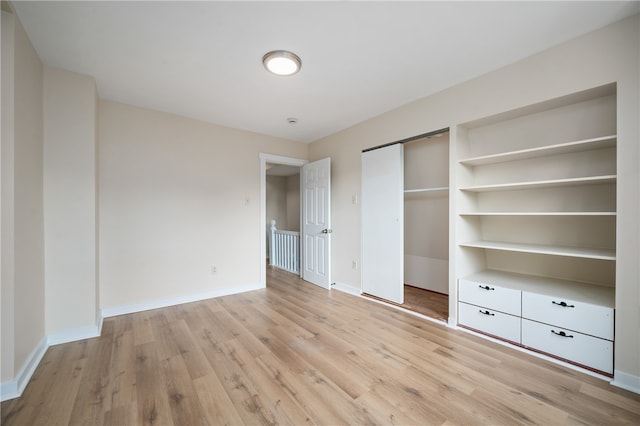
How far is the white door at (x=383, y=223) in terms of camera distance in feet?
10.4

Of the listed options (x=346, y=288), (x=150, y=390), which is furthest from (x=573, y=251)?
(x=150, y=390)

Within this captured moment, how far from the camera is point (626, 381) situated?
5.60ft


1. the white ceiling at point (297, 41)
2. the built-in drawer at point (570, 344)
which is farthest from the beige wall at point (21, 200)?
the built-in drawer at point (570, 344)

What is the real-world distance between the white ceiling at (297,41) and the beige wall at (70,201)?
0.85 feet

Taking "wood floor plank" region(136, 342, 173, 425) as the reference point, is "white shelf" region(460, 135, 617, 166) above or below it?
above

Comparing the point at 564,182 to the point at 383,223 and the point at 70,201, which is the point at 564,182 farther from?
the point at 70,201

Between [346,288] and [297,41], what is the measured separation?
3173 millimetres

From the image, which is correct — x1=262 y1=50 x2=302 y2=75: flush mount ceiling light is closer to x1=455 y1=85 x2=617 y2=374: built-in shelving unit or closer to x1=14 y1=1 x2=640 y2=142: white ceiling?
x1=14 y1=1 x2=640 y2=142: white ceiling

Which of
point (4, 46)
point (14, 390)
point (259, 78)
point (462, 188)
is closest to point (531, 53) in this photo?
point (462, 188)

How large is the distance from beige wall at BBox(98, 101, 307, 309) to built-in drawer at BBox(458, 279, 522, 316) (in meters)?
2.87

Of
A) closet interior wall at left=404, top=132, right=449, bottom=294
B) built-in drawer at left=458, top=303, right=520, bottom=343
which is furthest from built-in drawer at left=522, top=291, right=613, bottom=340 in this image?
closet interior wall at left=404, top=132, right=449, bottom=294

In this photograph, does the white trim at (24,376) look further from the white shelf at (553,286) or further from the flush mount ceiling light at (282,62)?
the white shelf at (553,286)

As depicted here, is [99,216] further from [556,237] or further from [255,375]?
[556,237]

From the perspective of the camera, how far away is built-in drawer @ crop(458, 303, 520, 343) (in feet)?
7.35
